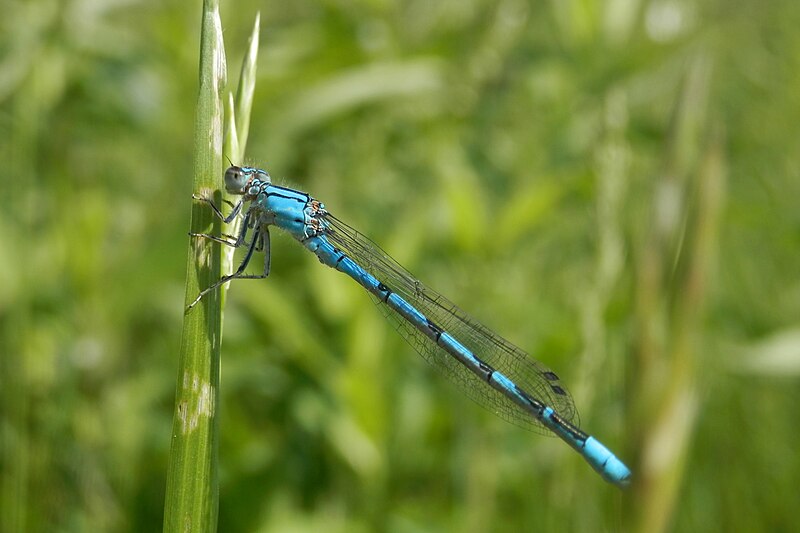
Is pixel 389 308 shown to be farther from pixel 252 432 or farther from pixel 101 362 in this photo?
pixel 101 362

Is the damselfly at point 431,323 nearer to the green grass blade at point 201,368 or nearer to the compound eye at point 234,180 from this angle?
the compound eye at point 234,180

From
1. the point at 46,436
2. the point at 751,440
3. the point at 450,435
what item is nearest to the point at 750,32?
the point at 751,440

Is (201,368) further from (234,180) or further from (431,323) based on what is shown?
(431,323)

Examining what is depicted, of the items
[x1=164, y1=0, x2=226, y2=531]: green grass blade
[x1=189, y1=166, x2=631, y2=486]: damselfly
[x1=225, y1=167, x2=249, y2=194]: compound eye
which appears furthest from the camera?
[x1=189, y1=166, x2=631, y2=486]: damselfly

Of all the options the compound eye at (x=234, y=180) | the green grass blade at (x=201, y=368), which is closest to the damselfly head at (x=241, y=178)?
the compound eye at (x=234, y=180)

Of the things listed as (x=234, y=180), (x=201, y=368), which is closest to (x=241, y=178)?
(x=234, y=180)

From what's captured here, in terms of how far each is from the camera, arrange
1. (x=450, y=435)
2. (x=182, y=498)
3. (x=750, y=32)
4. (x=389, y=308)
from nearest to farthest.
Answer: (x=182, y=498)
(x=389, y=308)
(x=450, y=435)
(x=750, y=32)

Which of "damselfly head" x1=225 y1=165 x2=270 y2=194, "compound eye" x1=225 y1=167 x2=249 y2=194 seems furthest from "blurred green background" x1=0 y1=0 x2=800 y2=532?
"compound eye" x1=225 y1=167 x2=249 y2=194

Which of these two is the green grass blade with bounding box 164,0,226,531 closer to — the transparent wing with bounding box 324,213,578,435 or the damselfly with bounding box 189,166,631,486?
the damselfly with bounding box 189,166,631,486
